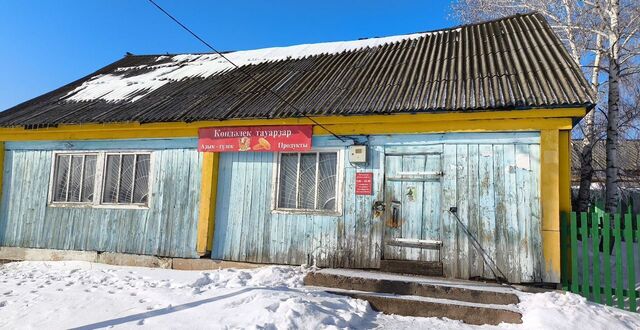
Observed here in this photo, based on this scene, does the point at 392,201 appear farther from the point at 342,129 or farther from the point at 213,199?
the point at 213,199

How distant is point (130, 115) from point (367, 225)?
16.9 ft

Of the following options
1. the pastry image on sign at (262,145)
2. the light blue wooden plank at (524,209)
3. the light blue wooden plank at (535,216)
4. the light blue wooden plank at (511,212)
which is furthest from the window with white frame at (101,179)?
the light blue wooden plank at (535,216)

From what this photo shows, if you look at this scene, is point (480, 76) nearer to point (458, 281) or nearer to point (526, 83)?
point (526, 83)

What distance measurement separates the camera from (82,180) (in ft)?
26.9

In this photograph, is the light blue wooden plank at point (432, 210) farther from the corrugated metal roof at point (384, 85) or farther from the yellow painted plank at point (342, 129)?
the corrugated metal roof at point (384, 85)

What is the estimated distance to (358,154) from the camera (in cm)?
655

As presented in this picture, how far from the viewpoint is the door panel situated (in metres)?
6.17

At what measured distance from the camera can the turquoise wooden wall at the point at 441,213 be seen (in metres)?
5.74

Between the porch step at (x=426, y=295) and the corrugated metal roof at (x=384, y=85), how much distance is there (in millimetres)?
2537

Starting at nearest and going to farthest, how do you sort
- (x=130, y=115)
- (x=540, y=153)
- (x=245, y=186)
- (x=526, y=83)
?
(x=540, y=153)
(x=526, y=83)
(x=245, y=186)
(x=130, y=115)

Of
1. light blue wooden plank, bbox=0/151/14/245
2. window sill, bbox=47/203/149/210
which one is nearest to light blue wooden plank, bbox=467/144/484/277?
window sill, bbox=47/203/149/210

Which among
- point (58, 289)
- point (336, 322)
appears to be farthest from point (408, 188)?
point (58, 289)

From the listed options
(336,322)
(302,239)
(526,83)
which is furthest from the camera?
(302,239)

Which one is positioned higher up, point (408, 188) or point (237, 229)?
point (408, 188)
